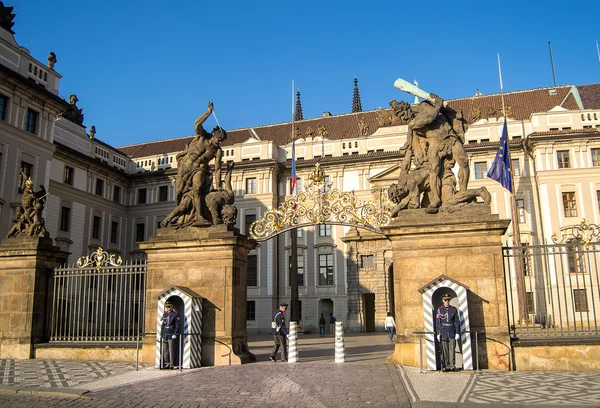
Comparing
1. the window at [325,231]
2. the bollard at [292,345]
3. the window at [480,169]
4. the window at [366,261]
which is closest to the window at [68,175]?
the window at [325,231]

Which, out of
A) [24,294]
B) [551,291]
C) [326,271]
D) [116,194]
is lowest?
[551,291]

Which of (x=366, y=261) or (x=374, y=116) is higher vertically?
(x=374, y=116)

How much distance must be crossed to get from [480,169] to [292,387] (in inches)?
1284

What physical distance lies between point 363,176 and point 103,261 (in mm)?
28979

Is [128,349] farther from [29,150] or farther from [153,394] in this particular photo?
[29,150]

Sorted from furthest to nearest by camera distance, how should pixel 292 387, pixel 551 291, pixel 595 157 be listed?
1. pixel 595 157
2. pixel 551 291
3. pixel 292 387

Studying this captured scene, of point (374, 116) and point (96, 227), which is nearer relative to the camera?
point (96, 227)

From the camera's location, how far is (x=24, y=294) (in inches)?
577

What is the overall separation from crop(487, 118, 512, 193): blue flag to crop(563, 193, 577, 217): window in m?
9.43

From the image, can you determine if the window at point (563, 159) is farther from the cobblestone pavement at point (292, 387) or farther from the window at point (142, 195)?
the window at point (142, 195)

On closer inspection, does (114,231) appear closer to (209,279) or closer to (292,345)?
(209,279)

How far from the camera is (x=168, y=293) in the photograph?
12.3 m

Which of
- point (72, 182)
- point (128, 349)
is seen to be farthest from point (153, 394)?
point (72, 182)

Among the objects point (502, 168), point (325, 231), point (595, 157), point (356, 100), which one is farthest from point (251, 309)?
point (356, 100)
